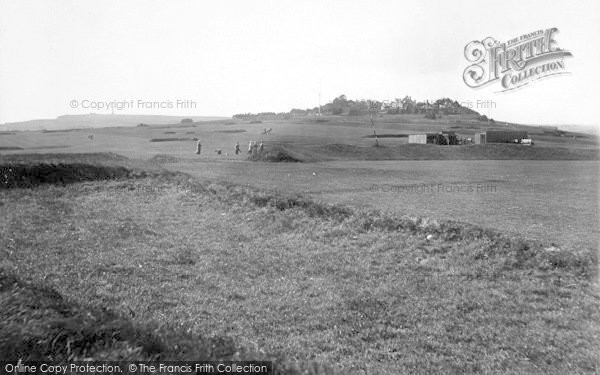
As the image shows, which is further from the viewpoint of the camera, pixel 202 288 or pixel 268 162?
pixel 268 162

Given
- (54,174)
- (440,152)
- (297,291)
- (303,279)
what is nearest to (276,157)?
(54,174)

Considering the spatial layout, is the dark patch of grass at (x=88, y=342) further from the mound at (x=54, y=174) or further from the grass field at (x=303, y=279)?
the mound at (x=54, y=174)

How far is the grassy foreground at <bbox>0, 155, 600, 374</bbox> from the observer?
459 cm

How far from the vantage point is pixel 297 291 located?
8.21 meters

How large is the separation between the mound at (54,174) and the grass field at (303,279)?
7.64 feet

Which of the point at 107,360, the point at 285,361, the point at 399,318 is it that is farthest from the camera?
the point at 399,318

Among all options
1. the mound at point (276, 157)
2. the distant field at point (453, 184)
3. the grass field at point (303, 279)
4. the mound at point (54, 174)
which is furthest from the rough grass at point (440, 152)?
the grass field at point (303, 279)

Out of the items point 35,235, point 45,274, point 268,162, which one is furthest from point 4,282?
point 268,162

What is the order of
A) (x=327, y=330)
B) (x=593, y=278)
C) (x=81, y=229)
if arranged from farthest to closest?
1. (x=81, y=229)
2. (x=593, y=278)
3. (x=327, y=330)

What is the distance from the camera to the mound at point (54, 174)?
19859 millimetres

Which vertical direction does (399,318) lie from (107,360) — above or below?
below

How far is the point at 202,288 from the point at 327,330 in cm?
270

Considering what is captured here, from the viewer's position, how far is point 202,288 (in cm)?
834

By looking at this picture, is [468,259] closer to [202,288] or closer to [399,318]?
[399,318]
